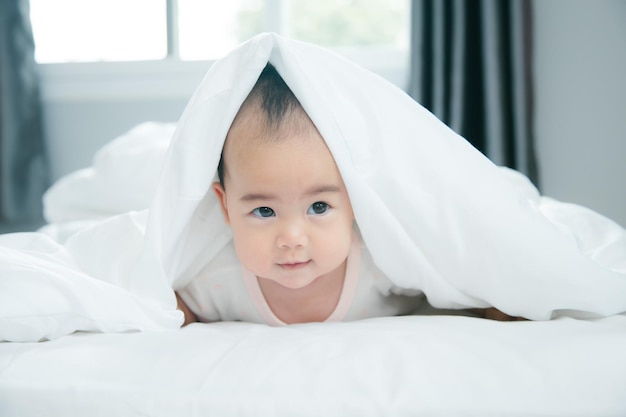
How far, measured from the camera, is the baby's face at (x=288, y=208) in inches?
38.3

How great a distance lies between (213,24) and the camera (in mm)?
3203

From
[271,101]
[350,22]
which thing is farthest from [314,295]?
[350,22]

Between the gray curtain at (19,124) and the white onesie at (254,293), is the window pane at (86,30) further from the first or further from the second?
the white onesie at (254,293)

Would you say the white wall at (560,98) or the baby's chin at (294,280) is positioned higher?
the white wall at (560,98)

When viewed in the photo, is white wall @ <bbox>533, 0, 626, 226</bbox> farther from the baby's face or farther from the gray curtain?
the gray curtain

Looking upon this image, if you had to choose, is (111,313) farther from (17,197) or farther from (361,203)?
(17,197)

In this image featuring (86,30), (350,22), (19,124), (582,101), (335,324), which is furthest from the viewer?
(86,30)

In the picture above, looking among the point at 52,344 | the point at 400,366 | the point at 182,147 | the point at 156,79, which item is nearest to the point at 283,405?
the point at 400,366

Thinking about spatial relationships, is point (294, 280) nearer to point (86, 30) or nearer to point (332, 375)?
point (332, 375)

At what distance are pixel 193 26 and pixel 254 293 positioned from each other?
2336 mm

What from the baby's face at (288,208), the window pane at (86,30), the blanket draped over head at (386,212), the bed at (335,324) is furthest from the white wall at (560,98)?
the baby's face at (288,208)

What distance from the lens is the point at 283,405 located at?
0.71m

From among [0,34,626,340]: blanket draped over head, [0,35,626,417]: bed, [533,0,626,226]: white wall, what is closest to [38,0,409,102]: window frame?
[533,0,626,226]: white wall

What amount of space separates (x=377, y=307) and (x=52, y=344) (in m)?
0.54
